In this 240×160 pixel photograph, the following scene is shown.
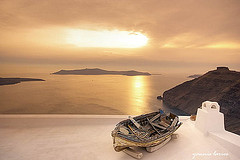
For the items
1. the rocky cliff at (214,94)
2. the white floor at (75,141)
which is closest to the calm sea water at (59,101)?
the rocky cliff at (214,94)

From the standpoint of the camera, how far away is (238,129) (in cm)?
1650

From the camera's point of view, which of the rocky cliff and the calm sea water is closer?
the calm sea water

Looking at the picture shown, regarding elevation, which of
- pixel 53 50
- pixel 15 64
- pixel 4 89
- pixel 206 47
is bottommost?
pixel 4 89

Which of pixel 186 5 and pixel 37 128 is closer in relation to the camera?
pixel 37 128

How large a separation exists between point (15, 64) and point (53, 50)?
7.76 feet

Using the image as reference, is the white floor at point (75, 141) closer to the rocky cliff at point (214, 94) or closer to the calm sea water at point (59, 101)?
the calm sea water at point (59, 101)

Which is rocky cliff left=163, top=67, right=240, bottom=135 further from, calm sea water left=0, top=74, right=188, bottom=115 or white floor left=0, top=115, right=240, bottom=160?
white floor left=0, top=115, right=240, bottom=160

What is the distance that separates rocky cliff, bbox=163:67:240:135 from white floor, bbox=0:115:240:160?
1857cm

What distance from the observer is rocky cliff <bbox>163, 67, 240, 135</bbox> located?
1891cm

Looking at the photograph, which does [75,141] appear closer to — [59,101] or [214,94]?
[59,101]

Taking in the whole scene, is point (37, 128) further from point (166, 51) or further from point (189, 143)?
point (166, 51)

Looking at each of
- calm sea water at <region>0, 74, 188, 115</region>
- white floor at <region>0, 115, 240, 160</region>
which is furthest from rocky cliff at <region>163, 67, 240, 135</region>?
white floor at <region>0, 115, 240, 160</region>

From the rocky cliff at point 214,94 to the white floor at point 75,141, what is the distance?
1857 centimetres

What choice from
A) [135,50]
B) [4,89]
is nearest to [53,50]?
[135,50]
